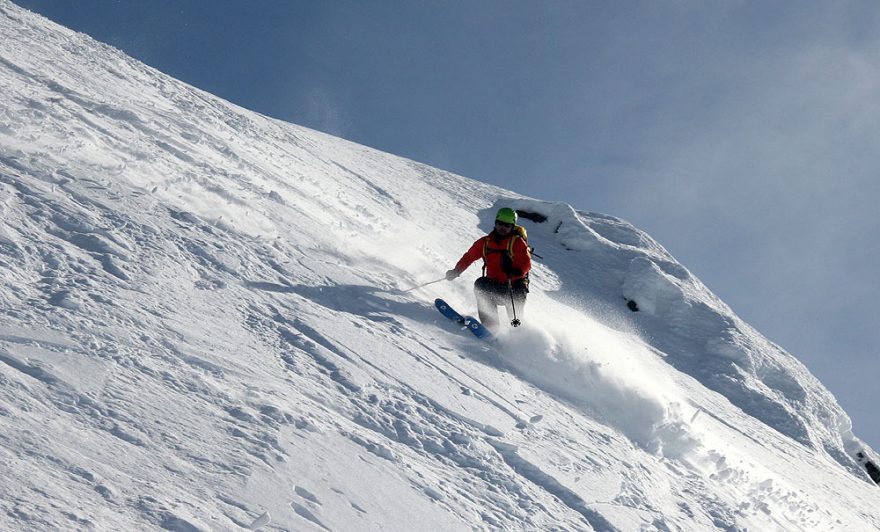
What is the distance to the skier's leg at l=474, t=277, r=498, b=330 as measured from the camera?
9.68 meters

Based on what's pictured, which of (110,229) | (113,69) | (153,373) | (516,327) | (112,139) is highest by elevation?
(113,69)

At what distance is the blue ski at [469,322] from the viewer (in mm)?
9125

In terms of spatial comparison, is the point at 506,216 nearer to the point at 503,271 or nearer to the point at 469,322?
the point at 503,271

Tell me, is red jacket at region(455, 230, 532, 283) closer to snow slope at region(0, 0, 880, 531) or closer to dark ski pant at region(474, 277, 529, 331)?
dark ski pant at region(474, 277, 529, 331)

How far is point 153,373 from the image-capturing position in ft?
15.9

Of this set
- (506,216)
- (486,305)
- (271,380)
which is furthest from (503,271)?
(271,380)

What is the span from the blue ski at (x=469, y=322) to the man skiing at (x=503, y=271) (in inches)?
18.3

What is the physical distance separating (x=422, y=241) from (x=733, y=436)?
674cm

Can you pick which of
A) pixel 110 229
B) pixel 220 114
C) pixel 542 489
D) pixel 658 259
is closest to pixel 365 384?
pixel 542 489

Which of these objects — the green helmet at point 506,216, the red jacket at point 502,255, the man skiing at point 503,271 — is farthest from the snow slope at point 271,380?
the green helmet at point 506,216

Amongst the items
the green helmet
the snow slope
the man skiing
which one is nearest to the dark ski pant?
the man skiing

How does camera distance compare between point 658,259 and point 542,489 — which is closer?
point 542,489

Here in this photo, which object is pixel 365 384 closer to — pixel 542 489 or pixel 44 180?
pixel 542 489

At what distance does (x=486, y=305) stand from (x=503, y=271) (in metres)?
0.64
